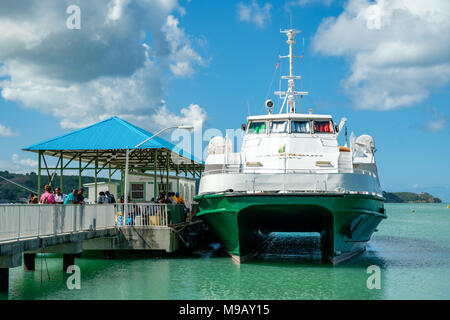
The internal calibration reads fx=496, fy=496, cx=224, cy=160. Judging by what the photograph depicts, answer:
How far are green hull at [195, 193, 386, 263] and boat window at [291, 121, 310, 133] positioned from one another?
363 cm

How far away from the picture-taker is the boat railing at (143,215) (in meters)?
19.8

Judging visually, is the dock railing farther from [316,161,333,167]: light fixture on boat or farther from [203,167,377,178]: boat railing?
[316,161,333,167]: light fixture on boat

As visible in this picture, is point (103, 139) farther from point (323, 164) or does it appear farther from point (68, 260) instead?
point (323, 164)

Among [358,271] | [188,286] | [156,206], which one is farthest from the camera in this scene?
[156,206]

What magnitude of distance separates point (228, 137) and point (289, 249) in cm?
798

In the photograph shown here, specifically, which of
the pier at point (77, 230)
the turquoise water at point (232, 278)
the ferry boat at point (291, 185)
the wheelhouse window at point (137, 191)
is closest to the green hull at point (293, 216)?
the ferry boat at point (291, 185)

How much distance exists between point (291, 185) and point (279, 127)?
4.13 m

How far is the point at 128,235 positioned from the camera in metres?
19.5

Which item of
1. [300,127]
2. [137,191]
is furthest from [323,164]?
[137,191]

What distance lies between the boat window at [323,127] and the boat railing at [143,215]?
6910 millimetres

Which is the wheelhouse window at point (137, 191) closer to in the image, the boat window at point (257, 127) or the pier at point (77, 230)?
the pier at point (77, 230)

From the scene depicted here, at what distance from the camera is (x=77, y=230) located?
16734mm
